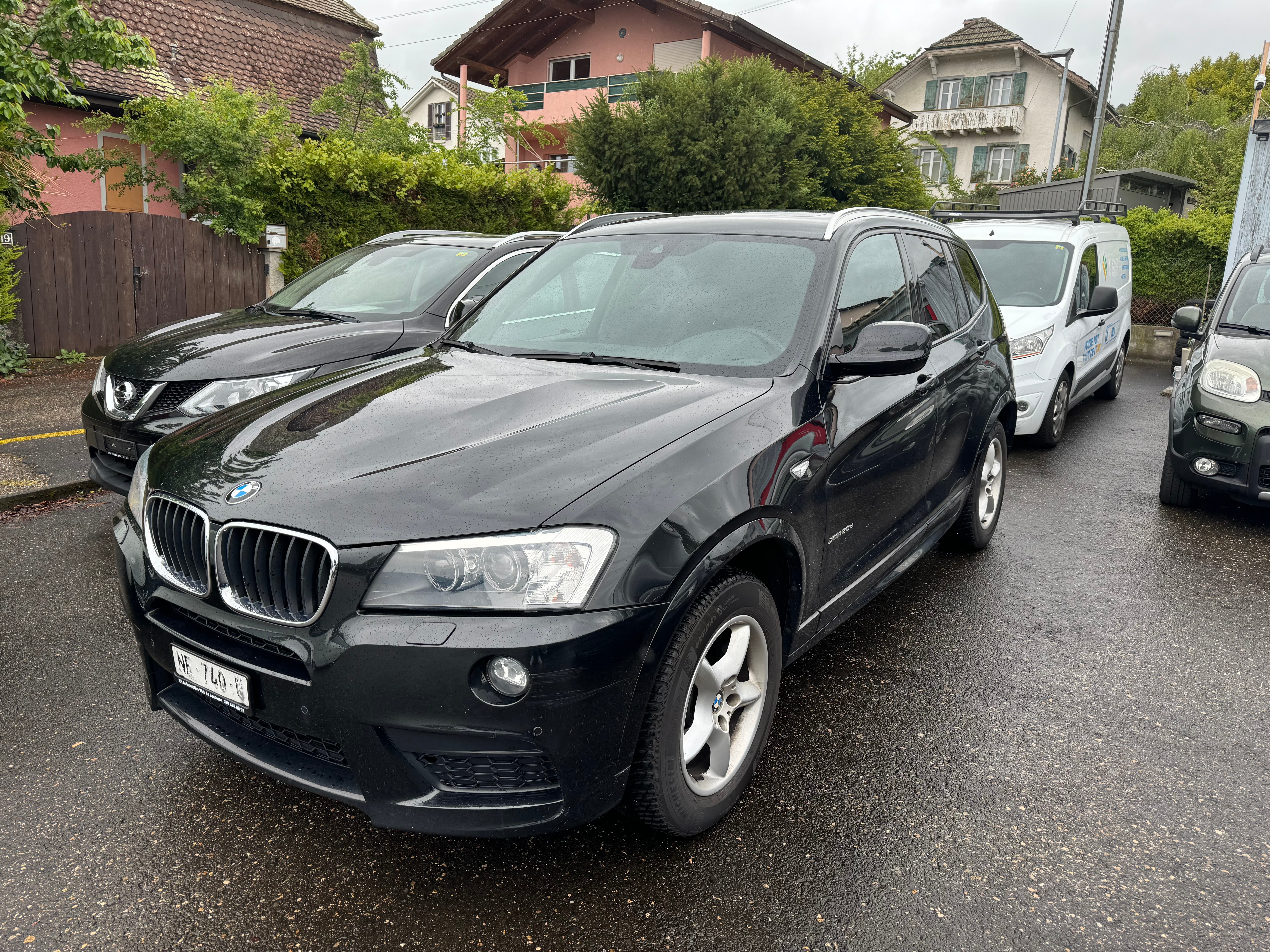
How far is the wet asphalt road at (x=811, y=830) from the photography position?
2.37 meters

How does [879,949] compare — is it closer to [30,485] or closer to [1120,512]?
[1120,512]

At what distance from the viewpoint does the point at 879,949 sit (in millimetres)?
2311

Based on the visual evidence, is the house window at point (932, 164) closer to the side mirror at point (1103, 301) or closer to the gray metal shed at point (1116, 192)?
the gray metal shed at point (1116, 192)

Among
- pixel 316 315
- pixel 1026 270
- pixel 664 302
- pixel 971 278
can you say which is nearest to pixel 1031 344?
pixel 1026 270

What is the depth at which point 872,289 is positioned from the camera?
12.2 ft

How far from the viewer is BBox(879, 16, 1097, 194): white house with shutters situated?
43969 millimetres

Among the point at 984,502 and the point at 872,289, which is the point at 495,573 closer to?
the point at 872,289

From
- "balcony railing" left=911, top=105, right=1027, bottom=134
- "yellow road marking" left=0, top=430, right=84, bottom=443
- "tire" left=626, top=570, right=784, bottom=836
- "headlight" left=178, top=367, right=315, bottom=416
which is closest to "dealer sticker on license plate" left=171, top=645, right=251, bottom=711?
"tire" left=626, top=570, right=784, bottom=836

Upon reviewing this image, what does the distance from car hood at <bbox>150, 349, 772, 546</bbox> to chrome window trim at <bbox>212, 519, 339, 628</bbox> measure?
0.02m

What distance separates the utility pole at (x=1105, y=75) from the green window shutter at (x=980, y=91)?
98.0ft

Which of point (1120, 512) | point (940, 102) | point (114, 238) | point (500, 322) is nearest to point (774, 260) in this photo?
point (500, 322)

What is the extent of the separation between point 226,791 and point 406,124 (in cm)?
1645

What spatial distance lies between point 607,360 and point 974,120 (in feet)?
155

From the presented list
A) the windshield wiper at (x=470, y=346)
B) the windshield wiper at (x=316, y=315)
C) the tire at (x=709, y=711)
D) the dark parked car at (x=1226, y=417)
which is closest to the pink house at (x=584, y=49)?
the windshield wiper at (x=316, y=315)
